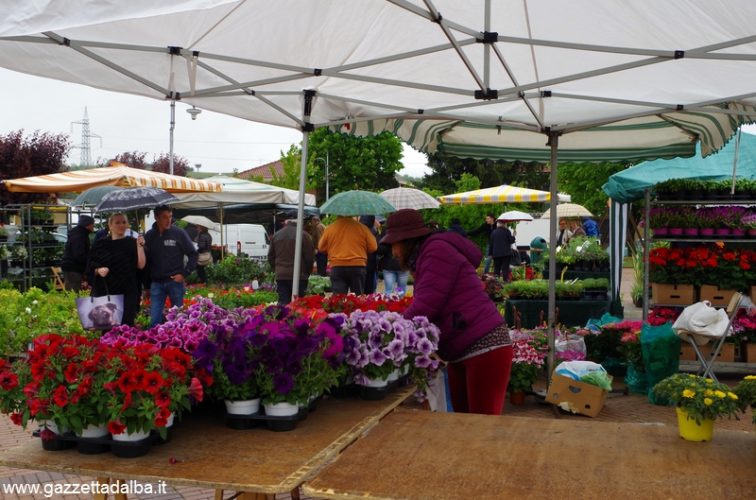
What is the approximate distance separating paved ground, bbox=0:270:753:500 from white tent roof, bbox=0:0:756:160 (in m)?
2.41

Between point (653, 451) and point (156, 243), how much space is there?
658 cm

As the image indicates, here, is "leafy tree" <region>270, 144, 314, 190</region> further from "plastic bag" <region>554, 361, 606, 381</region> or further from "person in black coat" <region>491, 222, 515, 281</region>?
"plastic bag" <region>554, 361, 606, 381</region>

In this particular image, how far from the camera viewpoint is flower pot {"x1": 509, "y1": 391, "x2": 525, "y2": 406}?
680cm

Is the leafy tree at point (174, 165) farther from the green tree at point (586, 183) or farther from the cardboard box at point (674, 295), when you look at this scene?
the cardboard box at point (674, 295)

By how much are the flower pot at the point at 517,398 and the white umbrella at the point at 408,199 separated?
30.1 feet

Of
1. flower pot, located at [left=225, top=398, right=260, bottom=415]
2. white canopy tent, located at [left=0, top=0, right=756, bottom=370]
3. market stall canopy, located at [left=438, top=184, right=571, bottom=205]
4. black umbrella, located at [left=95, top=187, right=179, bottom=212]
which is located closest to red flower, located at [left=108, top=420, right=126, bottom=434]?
flower pot, located at [left=225, top=398, right=260, bottom=415]

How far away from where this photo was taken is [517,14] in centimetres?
426

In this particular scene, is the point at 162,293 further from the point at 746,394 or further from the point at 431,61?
the point at 746,394

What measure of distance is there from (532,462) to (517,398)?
4.38 meters

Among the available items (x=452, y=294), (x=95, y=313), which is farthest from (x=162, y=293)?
(x=452, y=294)

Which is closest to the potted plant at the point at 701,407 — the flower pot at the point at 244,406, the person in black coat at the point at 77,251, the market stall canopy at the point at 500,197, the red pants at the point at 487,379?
the red pants at the point at 487,379

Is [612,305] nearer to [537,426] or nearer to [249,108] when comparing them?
[249,108]

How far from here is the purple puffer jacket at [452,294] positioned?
383 cm

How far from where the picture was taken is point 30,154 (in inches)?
930
